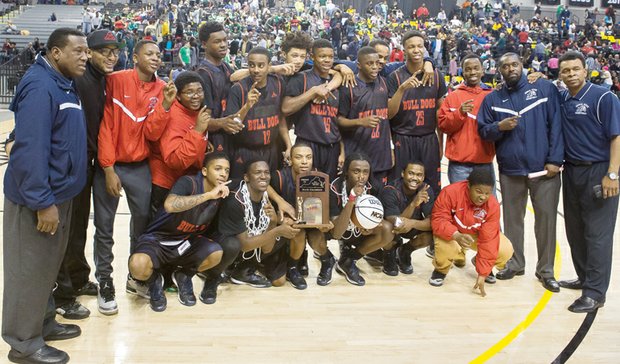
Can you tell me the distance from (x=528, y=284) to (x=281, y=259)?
79.6 inches

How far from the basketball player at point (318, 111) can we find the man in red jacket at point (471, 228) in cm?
95

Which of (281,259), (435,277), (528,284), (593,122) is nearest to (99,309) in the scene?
(281,259)

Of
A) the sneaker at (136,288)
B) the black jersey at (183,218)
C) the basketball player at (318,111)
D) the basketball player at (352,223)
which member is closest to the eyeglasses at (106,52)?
the black jersey at (183,218)

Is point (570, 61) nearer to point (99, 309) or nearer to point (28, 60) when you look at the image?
point (99, 309)

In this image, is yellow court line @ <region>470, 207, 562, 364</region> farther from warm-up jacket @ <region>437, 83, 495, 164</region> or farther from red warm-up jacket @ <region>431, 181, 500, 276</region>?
warm-up jacket @ <region>437, 83, 495, 164</region>

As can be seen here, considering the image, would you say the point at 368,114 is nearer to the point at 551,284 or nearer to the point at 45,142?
the point at 551,284

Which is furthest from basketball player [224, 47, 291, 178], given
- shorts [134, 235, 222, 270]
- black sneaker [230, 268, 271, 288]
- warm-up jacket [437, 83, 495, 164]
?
warm-up jacket [437, 83, 495, 164]

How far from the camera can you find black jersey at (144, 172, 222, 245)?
4.63 metres

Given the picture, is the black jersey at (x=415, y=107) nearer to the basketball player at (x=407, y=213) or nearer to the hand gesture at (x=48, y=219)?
the basketball player at (x=407, y=213)

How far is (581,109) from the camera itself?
488 centimetres

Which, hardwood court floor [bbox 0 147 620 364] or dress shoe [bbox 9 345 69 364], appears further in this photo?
hardwood court floor [bbox 0 147 620 364]

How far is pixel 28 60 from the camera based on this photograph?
19141mm

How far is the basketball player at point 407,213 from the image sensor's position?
537 centimetres

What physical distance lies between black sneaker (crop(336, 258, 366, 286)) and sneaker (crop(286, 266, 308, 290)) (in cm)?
38
